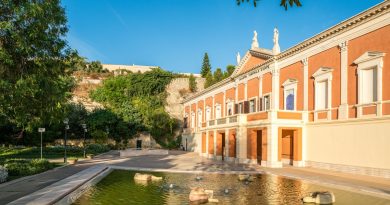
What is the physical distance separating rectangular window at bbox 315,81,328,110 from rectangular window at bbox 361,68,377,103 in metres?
3.50

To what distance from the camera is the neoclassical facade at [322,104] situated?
1858 cm

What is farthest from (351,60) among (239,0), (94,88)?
(94,88)

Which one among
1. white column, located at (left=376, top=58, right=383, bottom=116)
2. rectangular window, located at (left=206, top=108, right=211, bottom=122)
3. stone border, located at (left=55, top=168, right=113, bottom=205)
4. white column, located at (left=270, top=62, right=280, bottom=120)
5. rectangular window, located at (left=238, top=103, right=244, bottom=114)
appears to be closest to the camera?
stone border, located at (left=55, top=168, right=113, bottom=205)

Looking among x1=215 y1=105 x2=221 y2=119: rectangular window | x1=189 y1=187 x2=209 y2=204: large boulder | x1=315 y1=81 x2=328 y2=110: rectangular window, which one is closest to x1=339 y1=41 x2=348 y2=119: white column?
x1=315 y1=81 x2=328 y2=110: rectangular window

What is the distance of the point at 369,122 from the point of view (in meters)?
18.8

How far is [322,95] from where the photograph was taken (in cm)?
2344

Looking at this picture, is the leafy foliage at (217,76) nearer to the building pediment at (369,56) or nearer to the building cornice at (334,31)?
the building cornice at (334,31)

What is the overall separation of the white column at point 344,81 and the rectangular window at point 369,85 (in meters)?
1.36

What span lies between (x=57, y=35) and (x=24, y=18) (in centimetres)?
191

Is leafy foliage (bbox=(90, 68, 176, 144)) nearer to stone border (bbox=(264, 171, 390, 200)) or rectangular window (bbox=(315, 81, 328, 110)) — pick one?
rectangular window (bbox=(315, 81, 328, 110))

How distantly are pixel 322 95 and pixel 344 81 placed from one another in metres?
2.46

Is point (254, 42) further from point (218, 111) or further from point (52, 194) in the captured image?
point (52, 194)

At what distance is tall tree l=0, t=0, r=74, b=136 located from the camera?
39.2ft

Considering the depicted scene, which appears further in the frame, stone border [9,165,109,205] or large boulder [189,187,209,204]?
large boulder [189,187,209,204]
